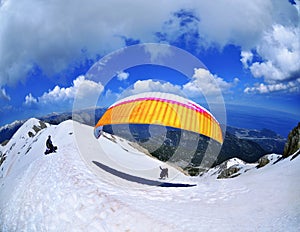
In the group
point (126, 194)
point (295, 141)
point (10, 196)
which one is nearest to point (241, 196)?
point (126, 194)

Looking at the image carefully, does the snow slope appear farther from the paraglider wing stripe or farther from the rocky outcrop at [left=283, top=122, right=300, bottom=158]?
the rocky outcrop at [left=283, top=122, right=300, bottom=158]

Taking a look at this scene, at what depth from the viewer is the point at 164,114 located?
1058 centimetres

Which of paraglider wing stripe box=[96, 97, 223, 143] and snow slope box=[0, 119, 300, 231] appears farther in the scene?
paraglider wing stripe box=[96, 97, 223, 143]

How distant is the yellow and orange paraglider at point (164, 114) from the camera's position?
10445 mm

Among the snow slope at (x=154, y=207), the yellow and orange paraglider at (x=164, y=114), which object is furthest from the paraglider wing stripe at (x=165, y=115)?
the snow slope at (x=154, y=207)

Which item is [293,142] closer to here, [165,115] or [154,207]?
[165,115]

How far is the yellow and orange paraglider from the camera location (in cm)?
1045

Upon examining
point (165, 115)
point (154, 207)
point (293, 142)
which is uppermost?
point (165, 115)

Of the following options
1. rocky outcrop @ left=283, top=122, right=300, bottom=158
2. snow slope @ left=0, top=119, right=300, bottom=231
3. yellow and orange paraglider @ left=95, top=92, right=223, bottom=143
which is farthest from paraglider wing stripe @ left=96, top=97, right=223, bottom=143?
rocky outcrop @ left=283, top=122, right=300, bottom=158

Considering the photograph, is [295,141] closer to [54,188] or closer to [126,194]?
[126,194]

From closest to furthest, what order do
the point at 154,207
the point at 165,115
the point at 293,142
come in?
the point at 154,207 < the point at 165,115 < the point at 293,142

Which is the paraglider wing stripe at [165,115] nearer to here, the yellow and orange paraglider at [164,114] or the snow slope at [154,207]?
the yellow and orange paraglider at [164,114]

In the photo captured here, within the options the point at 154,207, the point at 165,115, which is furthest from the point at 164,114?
the point at 154,207

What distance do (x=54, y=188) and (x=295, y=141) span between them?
19.5 m
